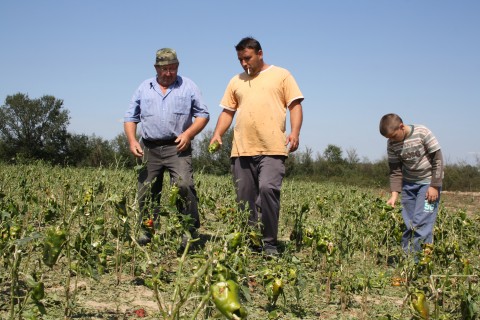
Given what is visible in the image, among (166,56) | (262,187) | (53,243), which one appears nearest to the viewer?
(53,243)

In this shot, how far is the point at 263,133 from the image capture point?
13.1 ft

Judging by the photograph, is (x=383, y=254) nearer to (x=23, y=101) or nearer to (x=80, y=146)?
(x=80, y=146)

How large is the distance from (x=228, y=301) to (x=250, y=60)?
3011 mm

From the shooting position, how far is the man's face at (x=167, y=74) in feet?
13.5

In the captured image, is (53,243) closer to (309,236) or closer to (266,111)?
(309,236)

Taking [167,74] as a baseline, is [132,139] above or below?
below

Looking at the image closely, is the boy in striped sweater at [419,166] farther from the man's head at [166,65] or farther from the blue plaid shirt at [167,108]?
the man's head at [166,65]

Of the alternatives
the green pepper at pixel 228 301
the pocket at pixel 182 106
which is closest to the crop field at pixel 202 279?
the green pepper at pixel 228 301

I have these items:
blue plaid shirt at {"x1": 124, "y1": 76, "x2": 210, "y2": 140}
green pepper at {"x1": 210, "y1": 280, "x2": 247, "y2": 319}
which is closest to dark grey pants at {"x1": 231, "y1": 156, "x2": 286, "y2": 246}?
blue plaid shirt at {"x1": 124, "y1": 76, "x2": 210, "y2": 140}

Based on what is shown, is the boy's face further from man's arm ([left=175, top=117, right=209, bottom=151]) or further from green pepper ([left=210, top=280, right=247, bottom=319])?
green pepper ([left=210, top=280, right=247, bottom=319])

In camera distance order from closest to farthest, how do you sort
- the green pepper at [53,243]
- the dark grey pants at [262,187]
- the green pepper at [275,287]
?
the green pepper at [53,243] < the green pepper at [275,287] < the dark grey pants at [262,187]

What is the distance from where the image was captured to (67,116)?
41.1m

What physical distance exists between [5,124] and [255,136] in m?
38.7

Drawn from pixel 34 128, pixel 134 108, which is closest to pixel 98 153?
pixel 34 128
